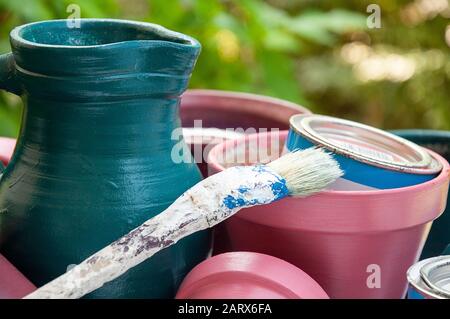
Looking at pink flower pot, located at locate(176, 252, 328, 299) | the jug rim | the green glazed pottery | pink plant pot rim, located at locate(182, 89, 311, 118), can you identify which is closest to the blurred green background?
pink plant pot rim, located at locate(182, 89, 311, 118)

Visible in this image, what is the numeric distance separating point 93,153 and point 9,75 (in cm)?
12

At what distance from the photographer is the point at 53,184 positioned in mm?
636

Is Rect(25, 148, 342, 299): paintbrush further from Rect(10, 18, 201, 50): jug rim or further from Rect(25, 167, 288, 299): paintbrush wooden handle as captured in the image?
Rect(10, 18, 201, 50): jug rim

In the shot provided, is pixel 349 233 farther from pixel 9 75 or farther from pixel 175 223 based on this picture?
pixel 9 75

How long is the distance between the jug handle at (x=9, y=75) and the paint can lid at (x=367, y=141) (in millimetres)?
280

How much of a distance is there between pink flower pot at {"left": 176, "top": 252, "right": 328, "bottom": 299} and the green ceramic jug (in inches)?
2.0

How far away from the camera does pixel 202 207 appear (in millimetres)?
619

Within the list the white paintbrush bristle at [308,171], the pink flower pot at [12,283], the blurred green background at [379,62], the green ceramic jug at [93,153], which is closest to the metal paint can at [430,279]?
the white paintbrush bristle at [308,171]

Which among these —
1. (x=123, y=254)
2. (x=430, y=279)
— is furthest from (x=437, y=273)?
(x=123, y=254)

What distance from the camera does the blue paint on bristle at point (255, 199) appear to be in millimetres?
627

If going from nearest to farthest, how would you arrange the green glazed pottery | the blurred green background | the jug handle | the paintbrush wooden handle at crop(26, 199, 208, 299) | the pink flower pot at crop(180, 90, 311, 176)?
the paintbrush wooden handle at crop(26, 199, 208, 299)
the jug handle
the green glazed pottery
the pink flower pot at crop(180, 90, 311, 176)
the blurred green background

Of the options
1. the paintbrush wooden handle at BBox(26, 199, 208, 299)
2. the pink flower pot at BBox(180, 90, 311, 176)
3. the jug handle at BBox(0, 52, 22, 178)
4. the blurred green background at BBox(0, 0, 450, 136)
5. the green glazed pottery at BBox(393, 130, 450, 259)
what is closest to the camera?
the paintbrush wooden handle at BBox(26, 199, 208, 299)

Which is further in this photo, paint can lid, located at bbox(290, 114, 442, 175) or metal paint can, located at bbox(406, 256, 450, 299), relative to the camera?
paint can lid, located at bbox(290, 114, 442, 175)

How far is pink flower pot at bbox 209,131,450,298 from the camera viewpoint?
662 millimetres
